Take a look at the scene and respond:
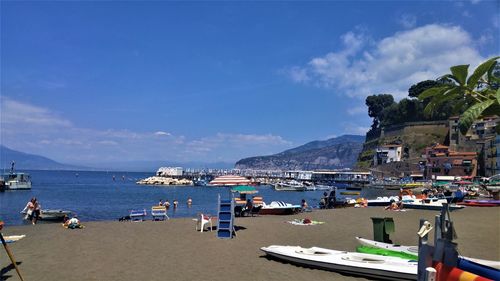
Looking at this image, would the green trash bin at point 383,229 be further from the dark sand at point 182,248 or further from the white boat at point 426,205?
the white boat at point 426,205

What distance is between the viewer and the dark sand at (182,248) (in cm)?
1187

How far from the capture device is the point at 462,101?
164 inches

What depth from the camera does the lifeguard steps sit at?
18406 mm

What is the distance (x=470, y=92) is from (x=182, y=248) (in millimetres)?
13823

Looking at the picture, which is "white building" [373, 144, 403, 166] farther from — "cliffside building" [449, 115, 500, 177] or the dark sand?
A: the dark sand

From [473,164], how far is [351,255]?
9937 cm

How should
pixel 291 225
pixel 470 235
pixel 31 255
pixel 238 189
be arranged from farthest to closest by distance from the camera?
1. pixel 238 189
2. pixel 291 225
3. pixel 470 235
4. pixel 31 255

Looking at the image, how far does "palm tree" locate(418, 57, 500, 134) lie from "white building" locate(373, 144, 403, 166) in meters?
135

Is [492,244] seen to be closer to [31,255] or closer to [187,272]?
[187,272]

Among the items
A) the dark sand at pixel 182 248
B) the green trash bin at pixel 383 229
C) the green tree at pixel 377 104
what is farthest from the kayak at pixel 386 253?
the green tree at pixel 377 104

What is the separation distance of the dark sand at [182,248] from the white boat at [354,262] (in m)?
0.25

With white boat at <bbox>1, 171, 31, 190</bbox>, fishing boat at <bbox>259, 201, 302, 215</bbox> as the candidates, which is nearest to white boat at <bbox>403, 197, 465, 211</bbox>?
fishing boat at <bbox>259, 201, 302, 215</bbox>

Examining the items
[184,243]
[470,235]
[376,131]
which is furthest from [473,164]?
[184,243]

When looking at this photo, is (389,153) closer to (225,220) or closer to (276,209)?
(276,209)
